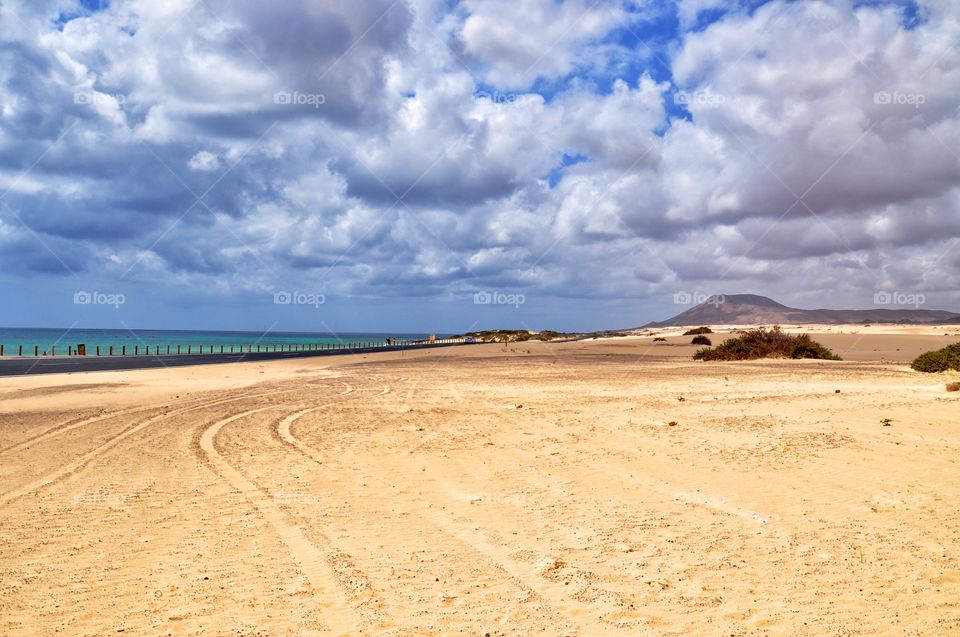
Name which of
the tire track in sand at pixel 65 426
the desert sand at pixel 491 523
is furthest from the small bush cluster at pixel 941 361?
the tire track in sand at pixel 65 426

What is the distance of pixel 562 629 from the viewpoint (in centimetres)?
519

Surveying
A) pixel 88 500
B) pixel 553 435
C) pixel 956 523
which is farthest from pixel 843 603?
pixel 88 500

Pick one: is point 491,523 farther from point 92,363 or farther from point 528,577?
point 92,363

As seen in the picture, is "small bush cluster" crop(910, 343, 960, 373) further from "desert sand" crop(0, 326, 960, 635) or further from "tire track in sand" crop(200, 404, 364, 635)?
"tire track in sand" crop(200, 404, 364, 635)

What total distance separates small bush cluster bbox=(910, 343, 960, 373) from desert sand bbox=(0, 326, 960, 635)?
1054 centimetres

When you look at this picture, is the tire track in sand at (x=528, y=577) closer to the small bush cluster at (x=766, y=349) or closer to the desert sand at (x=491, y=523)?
the desert sand at (x=491, y=523)

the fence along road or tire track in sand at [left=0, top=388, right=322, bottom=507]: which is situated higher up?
the fence along road

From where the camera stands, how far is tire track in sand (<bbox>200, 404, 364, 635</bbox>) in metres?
5.37

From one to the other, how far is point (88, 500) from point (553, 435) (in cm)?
853

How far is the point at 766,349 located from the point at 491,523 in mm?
37123

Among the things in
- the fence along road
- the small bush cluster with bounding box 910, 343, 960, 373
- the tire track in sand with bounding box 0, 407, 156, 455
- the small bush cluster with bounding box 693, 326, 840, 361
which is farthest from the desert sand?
the fence along road

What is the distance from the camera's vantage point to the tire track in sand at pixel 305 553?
5.37m

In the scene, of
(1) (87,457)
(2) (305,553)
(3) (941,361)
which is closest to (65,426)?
(1) (87,457)

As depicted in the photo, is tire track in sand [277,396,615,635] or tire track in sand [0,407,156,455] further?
tire track in sand [0,407,156,455]
